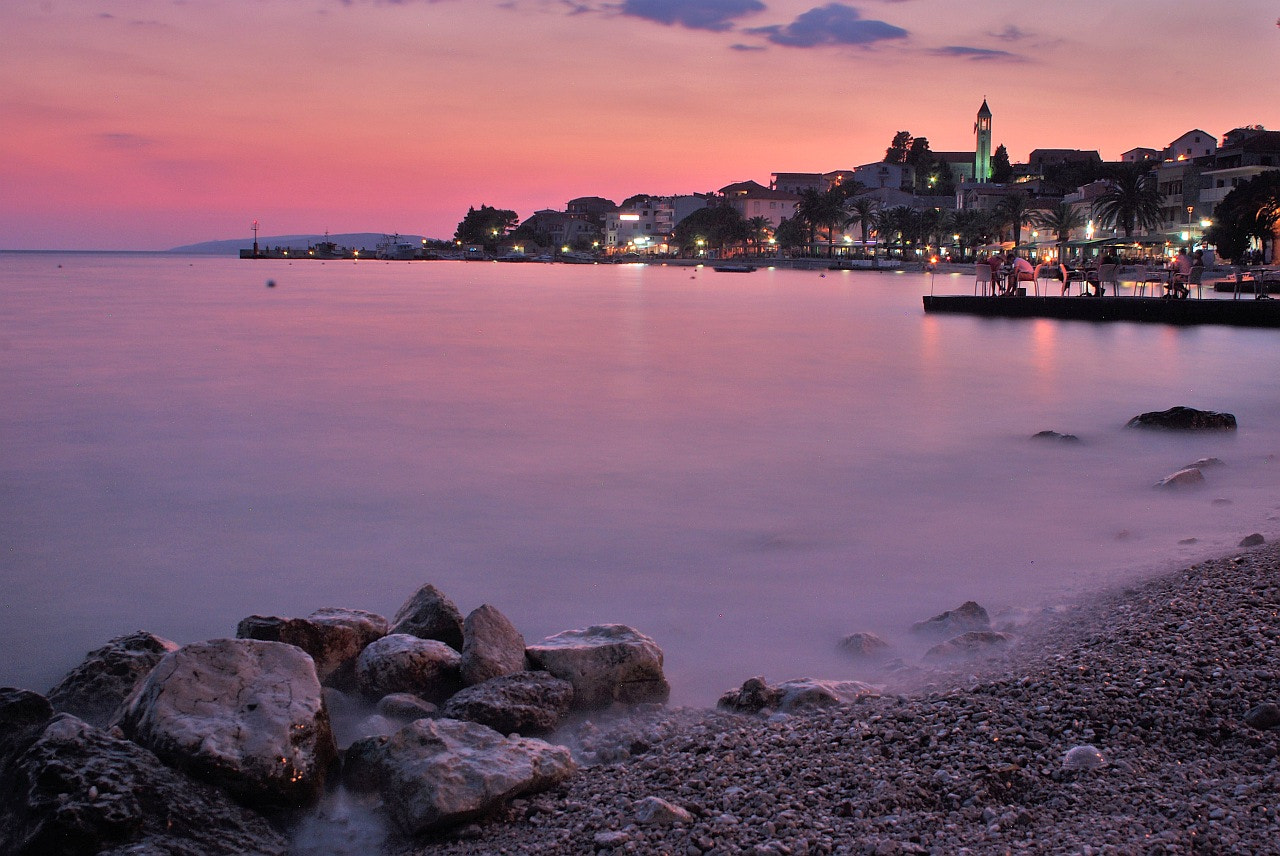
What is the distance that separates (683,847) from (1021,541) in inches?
183

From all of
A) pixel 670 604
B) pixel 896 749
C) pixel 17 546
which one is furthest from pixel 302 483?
pixel 896 749

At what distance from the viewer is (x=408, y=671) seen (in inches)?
167

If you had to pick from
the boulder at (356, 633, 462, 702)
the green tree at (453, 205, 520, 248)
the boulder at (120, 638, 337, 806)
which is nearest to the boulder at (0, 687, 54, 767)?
the boulder at (120, 638, 337, 806)

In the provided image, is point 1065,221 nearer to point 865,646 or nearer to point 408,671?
point 865,646

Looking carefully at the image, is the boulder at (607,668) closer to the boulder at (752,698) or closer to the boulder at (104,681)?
the boulder at (752,698)

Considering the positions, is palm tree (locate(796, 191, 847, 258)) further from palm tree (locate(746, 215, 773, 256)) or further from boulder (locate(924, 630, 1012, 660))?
→ boulder (locate(924, 630, 1012, 660))

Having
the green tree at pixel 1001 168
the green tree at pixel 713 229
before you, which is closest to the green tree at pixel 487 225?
the green tree at pixel 713 229

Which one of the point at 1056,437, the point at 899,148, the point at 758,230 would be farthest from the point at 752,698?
the point at 899,148

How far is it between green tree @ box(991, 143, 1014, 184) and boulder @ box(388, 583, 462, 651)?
130 m

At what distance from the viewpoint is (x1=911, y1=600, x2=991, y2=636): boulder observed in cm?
502

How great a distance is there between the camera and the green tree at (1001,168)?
12561 cm

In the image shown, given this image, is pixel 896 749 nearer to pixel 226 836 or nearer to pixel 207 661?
pixel 226 836

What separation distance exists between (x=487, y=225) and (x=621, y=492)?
179635 millimetres

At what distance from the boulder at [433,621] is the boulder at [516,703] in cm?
69
